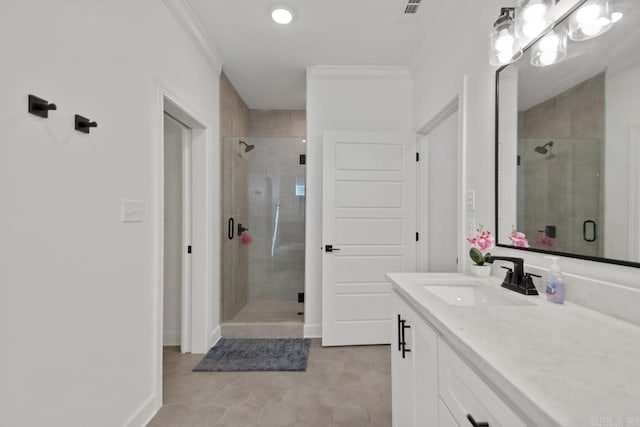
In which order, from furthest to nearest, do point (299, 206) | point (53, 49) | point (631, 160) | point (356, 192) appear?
point (299, 206), point (356, 192), point (53, 49), point (631, 160)

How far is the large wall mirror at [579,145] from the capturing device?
2.82ft

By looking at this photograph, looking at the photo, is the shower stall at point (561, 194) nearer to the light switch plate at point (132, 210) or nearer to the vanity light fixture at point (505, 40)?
the vanity light fixture at point (505, 40)

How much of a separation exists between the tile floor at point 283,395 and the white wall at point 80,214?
251 mm

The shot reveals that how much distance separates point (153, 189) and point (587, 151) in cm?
205

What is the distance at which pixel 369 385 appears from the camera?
2.04 meters

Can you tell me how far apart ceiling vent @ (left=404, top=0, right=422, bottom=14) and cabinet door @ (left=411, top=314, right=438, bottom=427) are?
206 cm

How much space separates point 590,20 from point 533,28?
8.3 inches

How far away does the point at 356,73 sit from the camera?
2822 millimetres

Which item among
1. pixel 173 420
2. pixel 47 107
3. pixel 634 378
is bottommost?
pixel 173 420

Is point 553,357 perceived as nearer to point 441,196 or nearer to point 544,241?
point 544,241

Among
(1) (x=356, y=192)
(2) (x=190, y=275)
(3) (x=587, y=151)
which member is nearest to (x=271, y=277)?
(2) (x=190, y=275)

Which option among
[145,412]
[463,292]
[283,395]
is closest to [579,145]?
[463,292]

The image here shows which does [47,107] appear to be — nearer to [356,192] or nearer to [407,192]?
[356,192]

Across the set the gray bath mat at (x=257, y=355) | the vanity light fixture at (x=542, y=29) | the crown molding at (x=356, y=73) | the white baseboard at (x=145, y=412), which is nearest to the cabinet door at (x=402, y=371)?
the gray bath mat at (x=257, y=355)
